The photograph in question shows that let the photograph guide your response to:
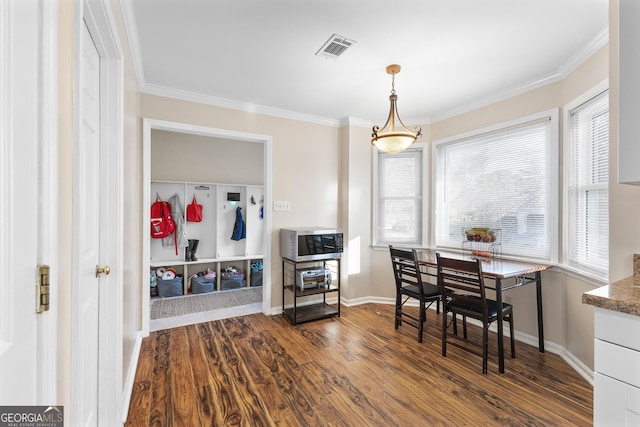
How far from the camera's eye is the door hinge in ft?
2.25

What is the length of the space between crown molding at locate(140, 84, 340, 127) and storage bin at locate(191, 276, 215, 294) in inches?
105

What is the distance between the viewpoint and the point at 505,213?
3125 millimetres

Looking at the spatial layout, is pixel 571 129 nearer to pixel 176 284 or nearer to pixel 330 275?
pixel 330 275

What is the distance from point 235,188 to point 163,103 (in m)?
2.09

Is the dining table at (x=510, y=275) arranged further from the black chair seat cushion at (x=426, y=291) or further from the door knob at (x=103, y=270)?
the door knob at (x=103, y=270)

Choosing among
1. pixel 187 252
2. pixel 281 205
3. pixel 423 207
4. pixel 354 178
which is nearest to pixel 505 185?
pixel 423 207

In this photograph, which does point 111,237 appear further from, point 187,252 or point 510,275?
point 187,252

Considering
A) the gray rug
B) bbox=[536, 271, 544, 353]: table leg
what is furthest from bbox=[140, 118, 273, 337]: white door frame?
bbox=[536, 271, 544, 353]: table leg

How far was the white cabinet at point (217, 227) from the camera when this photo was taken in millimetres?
4520

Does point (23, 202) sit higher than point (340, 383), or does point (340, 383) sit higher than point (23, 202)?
point (23, 202)

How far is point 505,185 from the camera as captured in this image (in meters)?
3.12

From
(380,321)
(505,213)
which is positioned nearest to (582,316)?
(505,213)

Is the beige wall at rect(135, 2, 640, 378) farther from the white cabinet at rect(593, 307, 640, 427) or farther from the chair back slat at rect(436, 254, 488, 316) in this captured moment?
the white cabinet at rect(593, 307, 640, 427)

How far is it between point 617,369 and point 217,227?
15.5 feet
